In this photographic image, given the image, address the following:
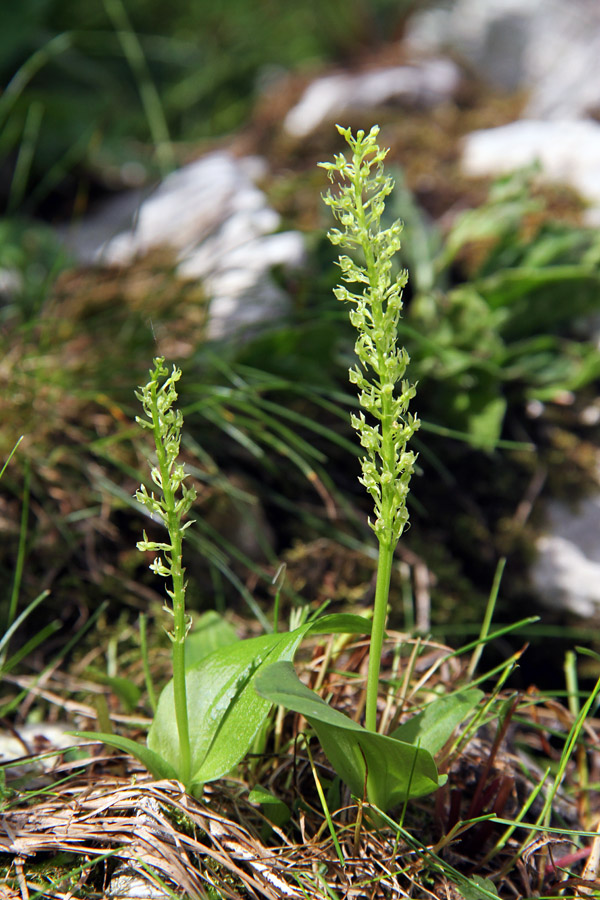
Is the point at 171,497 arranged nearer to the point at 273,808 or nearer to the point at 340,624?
the point at 340,624

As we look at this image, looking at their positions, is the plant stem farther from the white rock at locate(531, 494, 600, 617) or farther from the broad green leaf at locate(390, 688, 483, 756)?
the white rock at locate(531, 494, 600, 617)

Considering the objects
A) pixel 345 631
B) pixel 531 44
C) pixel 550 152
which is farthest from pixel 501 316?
pixel 531 44

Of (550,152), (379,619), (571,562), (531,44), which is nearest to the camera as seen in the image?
(379,619)

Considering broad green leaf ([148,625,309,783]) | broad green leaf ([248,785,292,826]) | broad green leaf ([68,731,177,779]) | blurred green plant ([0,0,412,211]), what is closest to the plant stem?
broad green leaf ([148,625,309,783])

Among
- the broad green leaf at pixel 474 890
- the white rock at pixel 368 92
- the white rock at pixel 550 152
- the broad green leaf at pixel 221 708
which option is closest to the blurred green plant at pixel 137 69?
the white rock at pixel 368 92

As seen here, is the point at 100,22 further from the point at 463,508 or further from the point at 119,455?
the point at 463,508

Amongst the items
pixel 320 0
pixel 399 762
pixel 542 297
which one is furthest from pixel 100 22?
pixel 399 762

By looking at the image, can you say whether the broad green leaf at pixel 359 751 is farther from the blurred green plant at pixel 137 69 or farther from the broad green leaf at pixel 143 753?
the blurred green plant at pixel 137 69

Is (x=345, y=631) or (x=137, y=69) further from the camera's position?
(x=137, y=69)
